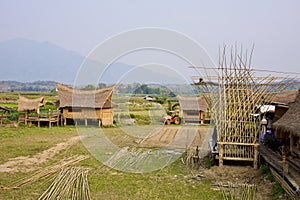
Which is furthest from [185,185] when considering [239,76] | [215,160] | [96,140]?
[96,140]

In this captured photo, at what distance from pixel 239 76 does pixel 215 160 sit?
2.79 meters

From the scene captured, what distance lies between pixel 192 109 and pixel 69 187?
16295 millimetres

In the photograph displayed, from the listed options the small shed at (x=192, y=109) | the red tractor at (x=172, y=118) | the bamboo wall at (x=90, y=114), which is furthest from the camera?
the small shed at (x=192, y=109)

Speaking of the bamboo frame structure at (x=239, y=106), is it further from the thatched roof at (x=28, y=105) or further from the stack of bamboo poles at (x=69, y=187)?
the thatched roof at (x=28, y=105)

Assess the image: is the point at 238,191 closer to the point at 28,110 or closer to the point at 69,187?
the point at 69,187

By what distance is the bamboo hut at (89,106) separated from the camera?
20344 millimetres

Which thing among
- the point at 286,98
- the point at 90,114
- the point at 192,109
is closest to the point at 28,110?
the point at 90,114

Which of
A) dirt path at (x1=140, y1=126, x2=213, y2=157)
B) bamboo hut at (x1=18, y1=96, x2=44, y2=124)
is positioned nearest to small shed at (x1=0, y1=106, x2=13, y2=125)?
bamboo hut at (x1=18, y1=96, x2=44, y2=124)

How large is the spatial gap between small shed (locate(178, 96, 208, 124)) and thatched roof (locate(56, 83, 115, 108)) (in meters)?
5.33

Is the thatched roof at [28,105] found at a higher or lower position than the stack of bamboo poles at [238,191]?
higher

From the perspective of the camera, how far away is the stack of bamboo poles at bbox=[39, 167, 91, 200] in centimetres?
648

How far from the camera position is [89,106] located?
795 inches

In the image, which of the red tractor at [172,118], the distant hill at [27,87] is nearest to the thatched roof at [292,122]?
the red tractor at [172,118]

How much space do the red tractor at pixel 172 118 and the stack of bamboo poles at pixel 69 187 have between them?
13988 mm
